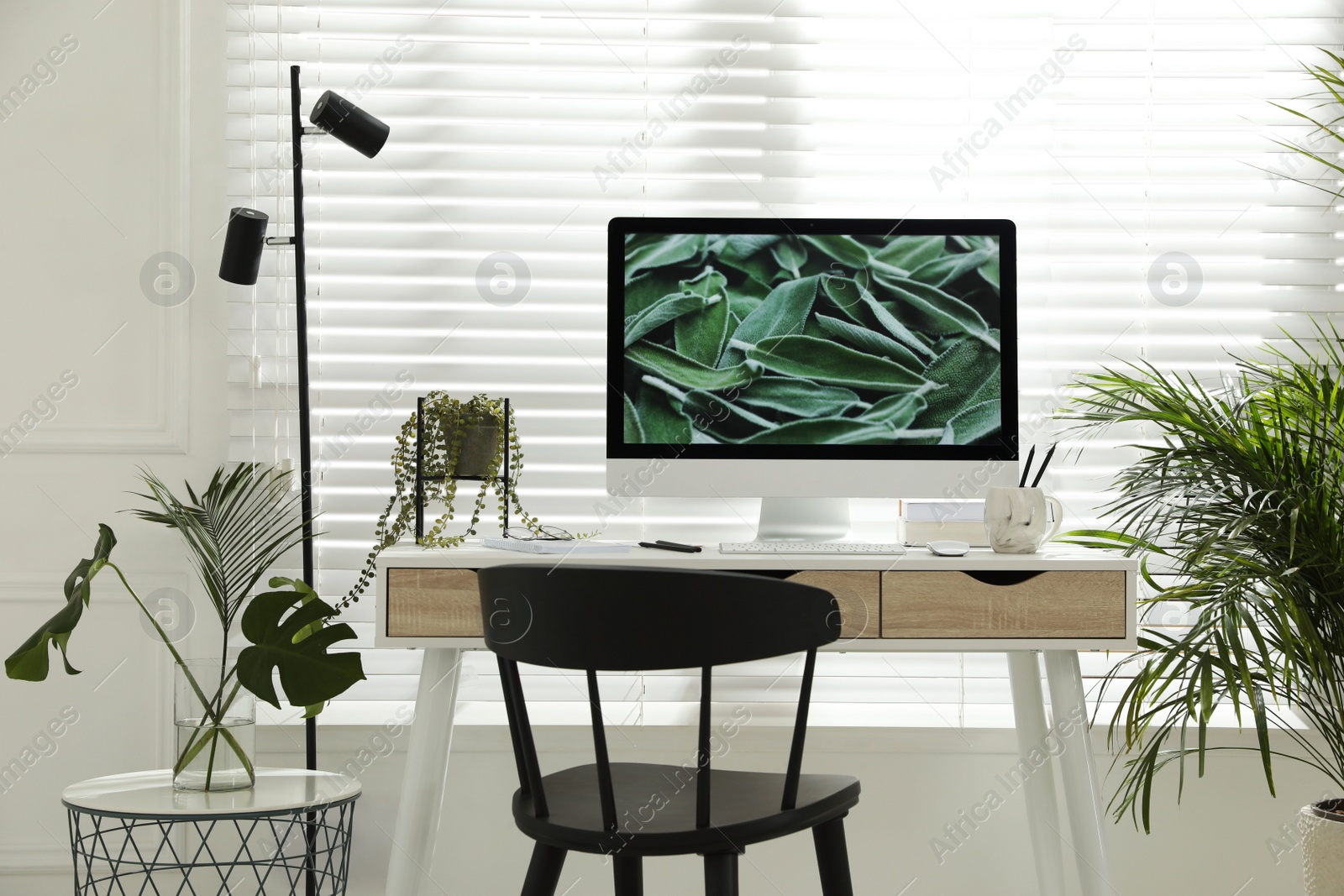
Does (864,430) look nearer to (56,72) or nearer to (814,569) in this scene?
(814,569)

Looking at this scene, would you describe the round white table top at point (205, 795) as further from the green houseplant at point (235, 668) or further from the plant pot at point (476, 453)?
the plant pot at point (476, 453)

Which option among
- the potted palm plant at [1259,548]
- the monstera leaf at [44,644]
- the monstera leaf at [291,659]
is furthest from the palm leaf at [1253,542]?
the monstera leaf at [44,644]

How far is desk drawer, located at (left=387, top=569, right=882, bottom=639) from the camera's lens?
1.67m

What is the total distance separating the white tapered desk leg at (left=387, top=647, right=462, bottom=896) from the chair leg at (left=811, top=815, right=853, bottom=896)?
0.73m

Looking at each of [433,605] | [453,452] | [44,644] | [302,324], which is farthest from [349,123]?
[44,644]

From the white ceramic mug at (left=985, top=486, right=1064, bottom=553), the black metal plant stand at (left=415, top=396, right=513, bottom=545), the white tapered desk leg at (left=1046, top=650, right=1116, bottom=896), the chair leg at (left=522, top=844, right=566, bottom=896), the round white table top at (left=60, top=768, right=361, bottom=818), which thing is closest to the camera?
the chair leg at (left=522, top=844, right=566, bottom=896)

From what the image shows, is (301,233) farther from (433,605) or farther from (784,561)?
(784,561)

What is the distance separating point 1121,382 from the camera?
1.99 metres

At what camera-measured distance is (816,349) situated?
6.22 ft

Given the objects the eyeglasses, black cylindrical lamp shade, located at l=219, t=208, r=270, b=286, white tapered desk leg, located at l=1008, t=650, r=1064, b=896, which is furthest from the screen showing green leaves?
black cylindrical lamp shade, located at l=219, t=208, r=270, b=286

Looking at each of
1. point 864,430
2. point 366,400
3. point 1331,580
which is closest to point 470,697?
point 366,400

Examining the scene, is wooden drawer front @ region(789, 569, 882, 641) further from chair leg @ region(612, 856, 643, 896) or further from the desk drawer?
chair leg @ region(612, 856, 643, 896)

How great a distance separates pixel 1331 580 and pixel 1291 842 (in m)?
0.77

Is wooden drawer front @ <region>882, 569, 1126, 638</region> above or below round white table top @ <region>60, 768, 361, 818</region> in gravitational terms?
above
